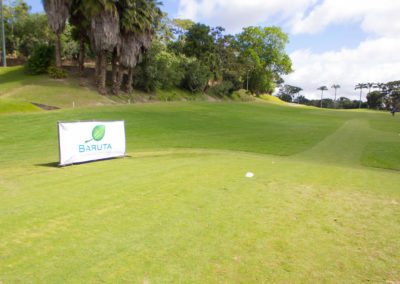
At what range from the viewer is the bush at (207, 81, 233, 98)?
237 feet

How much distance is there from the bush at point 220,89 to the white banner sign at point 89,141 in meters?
58.0

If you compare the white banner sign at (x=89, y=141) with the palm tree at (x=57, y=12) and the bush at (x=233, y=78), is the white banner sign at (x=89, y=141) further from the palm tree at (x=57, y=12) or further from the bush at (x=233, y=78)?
the bush at (x=233, y=78)

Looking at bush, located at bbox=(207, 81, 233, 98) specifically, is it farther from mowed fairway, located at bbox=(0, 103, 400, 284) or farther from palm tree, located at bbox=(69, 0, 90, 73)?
mowed fairway, located at bbox=(0, 103, 400, 284)

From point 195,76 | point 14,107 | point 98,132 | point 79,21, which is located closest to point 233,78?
point 195,76

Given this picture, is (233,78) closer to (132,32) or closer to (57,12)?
(132,32)

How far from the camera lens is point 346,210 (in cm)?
658

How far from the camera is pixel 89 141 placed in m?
13.0

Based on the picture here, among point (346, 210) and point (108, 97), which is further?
point (108, 97)

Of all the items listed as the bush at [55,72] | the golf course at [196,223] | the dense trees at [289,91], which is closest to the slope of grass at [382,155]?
the golf course at [196,223]

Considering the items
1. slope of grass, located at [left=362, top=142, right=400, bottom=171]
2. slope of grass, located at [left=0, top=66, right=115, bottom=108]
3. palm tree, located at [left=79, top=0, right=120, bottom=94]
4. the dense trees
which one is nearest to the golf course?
slope of grass, located at [left=362, top=142, right=400, bottom=171]

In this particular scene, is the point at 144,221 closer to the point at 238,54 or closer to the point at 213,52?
the point at 213,52

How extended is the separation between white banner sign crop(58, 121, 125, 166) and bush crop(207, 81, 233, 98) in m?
58.0

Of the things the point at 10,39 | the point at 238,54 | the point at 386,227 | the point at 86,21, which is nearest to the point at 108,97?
the point at 86,21

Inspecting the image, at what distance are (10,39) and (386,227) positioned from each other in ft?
243
